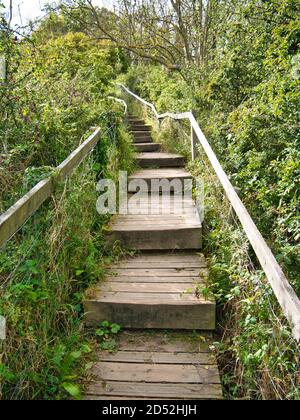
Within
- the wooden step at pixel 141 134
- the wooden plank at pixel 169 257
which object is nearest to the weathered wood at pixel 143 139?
the wooden step at pixel 141 134

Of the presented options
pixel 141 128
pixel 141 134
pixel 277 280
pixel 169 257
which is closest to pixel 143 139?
pixel 141 134

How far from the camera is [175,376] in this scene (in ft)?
8.00

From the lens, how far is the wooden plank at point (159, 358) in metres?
2.57

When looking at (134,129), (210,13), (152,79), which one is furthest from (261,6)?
(152,79)

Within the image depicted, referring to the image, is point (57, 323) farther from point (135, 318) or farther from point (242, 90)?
point (242, 90)

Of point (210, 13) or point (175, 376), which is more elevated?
point (210, 13)

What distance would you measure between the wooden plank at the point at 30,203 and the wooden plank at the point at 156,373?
1.15m

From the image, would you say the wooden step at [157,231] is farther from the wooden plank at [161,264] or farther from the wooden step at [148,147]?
the wooden step at [148,147]

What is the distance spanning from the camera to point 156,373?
2.47m

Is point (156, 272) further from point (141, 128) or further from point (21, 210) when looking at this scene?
point (141, 128)

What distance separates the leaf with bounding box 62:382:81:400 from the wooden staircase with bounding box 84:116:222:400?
0.09 meters

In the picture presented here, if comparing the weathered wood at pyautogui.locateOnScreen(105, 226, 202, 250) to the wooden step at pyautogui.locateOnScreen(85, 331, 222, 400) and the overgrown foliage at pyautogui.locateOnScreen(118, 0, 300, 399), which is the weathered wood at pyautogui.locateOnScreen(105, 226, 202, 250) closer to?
the overgrown foliage at pyautogui.locateOnScreen(118, 0, 300, 399)

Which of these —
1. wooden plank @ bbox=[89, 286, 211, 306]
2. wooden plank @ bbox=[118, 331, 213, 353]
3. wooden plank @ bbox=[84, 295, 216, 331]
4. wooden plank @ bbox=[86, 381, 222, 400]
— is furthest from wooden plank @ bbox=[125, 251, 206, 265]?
wooden plank @ bbox=[86, 381, 222, 400]
